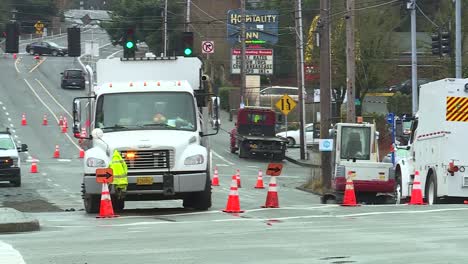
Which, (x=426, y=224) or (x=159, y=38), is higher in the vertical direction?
(x=159, y=38)

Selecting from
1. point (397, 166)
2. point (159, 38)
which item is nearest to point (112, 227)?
point (397, 166)

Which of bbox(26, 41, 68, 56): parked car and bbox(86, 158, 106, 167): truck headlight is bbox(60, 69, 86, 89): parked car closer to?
bbox(26, 41, 68, 56): parked car

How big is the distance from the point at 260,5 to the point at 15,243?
249 feet

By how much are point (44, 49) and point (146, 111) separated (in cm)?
8088

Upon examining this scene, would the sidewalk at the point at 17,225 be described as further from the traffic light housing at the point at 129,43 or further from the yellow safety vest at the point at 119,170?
the traffic light housing at the point at 129,43

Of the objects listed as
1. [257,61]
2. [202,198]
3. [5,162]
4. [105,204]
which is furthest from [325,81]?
[257,61]

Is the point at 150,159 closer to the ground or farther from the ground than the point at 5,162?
farther from the ground

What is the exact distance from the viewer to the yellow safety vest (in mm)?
18766

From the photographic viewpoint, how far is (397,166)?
1148 inches

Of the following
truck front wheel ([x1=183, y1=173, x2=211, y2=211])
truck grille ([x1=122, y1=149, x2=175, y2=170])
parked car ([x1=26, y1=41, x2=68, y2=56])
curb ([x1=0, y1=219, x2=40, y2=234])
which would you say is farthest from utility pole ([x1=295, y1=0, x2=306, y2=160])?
parked car ([x1=26, y1=41, x2=68, y2=56])

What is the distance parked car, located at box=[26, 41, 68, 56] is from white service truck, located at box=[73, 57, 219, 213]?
78518mm

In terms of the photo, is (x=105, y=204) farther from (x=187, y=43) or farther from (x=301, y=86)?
(x=301, y=86)

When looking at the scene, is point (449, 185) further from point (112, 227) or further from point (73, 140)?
point (73, 140)

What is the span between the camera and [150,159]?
1930 cm
